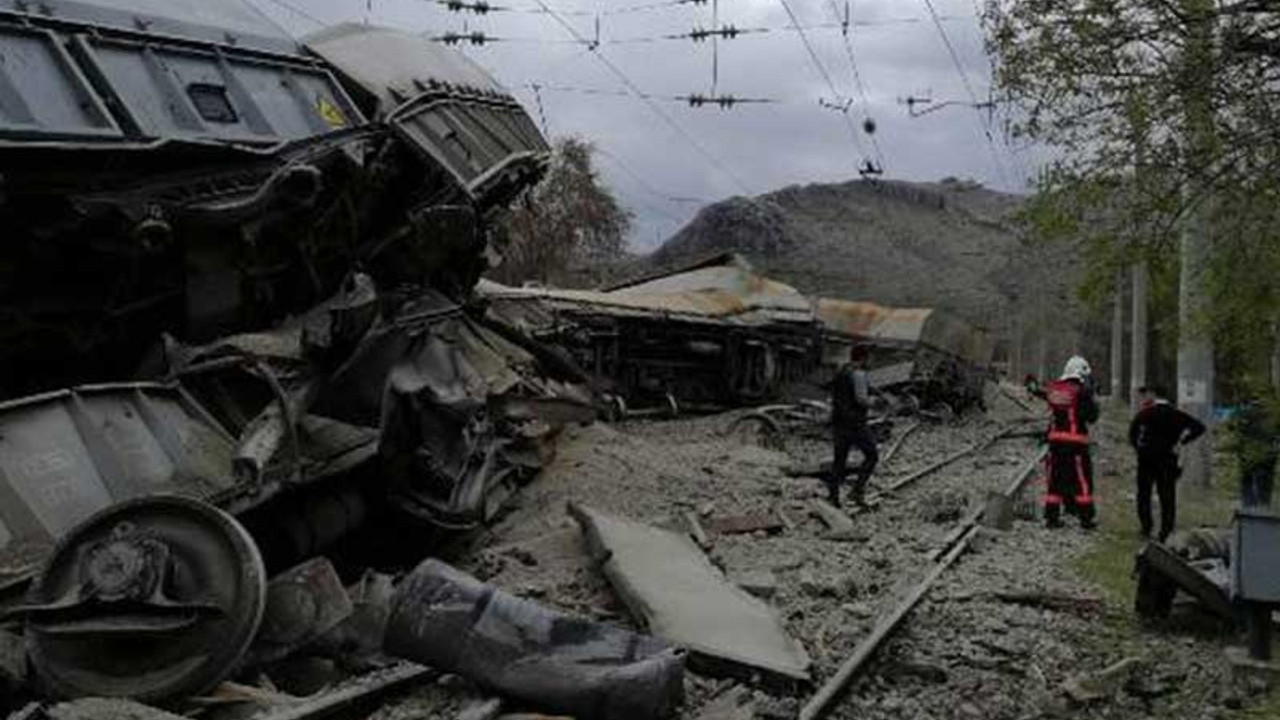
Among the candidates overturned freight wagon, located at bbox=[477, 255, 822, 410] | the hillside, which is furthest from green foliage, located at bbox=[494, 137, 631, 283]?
overturned freight wagon, located at bbox=[477, 255, 822, 410]

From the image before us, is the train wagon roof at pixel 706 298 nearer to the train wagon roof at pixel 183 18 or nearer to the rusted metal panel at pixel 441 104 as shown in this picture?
the rusted metal panel at pixel 441 104

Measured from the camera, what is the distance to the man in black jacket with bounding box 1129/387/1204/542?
12523mm

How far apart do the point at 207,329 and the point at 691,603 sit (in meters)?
4.12

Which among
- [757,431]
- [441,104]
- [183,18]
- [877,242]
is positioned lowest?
[757,431]

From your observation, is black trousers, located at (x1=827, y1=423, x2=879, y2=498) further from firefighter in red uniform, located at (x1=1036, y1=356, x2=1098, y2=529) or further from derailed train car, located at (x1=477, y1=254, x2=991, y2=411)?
derailed train car, located at (x1=477, y1=254, x2=991, y2=411)

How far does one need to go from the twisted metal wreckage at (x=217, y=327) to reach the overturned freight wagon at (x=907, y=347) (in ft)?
55.5

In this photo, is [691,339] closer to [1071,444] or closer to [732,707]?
[1071,444]

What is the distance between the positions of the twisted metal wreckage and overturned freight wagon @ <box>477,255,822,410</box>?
883cm

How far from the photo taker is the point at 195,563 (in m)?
6.67

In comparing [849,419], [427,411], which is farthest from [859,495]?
[427,411]

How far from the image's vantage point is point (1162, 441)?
41.3 ft

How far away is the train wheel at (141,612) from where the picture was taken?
6250 mm

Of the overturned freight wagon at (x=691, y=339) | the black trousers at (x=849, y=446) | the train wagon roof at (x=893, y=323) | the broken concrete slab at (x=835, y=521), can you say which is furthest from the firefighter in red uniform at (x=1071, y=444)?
the train wagon roof at (x=893, y=323)

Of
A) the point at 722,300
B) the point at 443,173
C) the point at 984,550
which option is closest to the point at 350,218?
the point at 443,173
